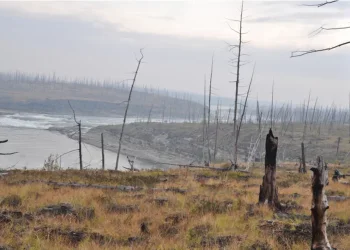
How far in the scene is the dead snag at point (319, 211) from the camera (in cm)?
533

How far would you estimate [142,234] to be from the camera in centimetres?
725

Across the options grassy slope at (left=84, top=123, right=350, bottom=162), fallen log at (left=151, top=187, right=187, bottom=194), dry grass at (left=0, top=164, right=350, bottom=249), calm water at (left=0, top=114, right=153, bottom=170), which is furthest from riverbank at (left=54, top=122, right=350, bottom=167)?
dry grass at (left=0, top=164, right=350, bottom=249)

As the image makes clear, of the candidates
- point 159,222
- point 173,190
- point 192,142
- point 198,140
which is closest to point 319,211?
point 159,222

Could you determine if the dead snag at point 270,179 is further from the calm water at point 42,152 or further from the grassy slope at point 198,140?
the grassy slope at point 198,140

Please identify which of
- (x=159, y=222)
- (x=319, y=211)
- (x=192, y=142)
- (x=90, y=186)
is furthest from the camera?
(x=192, y=142)

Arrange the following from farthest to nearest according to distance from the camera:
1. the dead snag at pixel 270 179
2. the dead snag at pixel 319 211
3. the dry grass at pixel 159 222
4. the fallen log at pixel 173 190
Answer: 1. the fallen log at pixel 173 190
2. the dead snag at pixel 270 179
3. the dry grass at pixel 159 222
4. the dead snag at pixel 319 211

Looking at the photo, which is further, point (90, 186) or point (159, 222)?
point (90, 186)

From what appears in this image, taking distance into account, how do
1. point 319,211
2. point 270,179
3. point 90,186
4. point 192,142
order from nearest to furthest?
1. point 319,211
2. point 270,179
3. point 90,186
4. point 192,142

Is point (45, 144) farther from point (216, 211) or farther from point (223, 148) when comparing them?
point (216, 211)

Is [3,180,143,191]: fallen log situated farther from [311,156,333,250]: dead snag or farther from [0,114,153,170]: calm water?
[0,114,153,170]: calm water

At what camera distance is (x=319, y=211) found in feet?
17.9

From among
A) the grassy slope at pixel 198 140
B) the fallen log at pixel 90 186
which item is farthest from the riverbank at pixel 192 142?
the fallen log at pixel 90 186

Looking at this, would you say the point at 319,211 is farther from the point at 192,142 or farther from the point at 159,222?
the point at 192,142

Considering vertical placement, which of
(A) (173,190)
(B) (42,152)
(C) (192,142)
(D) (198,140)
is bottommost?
(B) (42,152)
